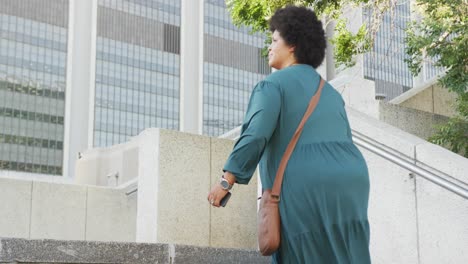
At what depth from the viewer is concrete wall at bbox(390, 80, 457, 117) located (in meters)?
10.1

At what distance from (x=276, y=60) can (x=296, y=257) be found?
34.3 inches

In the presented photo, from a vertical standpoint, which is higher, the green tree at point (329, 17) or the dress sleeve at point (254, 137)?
the green tree at point (329, 17)

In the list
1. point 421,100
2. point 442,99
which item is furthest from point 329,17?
point 442,99

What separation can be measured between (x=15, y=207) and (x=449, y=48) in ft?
21.4

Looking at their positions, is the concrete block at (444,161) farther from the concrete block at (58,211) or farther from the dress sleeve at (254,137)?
the concrete block at (58,211)

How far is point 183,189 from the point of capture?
7.80 m

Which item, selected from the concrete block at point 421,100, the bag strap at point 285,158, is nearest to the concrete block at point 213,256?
the bag strap at point 285,158

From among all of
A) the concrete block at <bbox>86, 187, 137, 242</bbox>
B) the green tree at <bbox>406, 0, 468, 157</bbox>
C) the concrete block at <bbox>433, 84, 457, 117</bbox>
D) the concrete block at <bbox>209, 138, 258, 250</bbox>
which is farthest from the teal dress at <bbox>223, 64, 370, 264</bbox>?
the concrete block at <bbox>86, 187, 137, 242</bbox>

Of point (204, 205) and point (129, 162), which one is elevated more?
point (129, 162)

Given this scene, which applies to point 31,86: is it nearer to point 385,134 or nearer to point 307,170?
point 385,134

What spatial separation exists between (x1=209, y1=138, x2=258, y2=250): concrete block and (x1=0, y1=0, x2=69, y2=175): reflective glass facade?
95.9m

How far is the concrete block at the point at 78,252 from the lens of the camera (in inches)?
146

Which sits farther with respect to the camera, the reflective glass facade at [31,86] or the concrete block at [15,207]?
the reflective glass facade at [31,86]

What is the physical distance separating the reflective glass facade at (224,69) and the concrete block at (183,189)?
107996 mm
